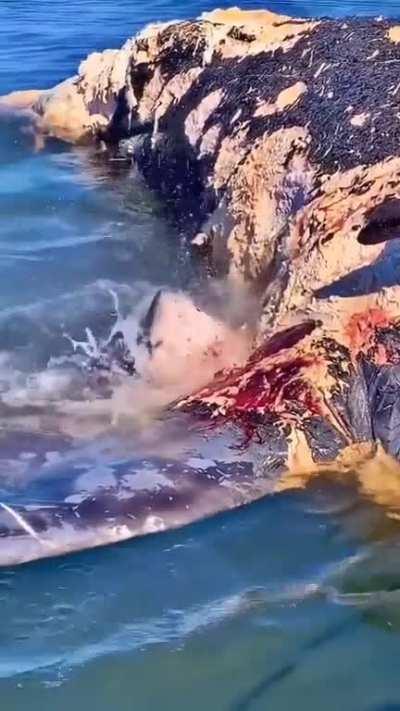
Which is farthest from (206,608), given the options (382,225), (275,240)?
(275,240)

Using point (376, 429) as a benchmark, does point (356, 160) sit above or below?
above

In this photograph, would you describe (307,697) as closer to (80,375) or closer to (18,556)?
(18,556)

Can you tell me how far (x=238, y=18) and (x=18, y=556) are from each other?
16.7ft

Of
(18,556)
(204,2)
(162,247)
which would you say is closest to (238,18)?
(162,247)

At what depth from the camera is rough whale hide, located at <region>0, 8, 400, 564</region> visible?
14.9 feet

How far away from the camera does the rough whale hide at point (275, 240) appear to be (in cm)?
453

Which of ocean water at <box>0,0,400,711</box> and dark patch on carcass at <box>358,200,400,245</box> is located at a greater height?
dark patch on carcass at <box>358,200,400,245</box>

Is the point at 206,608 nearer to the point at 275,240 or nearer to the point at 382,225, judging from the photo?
the point at 382,225

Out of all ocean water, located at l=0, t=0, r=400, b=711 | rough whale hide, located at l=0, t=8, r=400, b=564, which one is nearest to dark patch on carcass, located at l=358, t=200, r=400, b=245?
rough whale hide, located at l=0, t=8, r=400, b=564

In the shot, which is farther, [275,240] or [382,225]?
[275,240]

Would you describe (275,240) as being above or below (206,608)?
above

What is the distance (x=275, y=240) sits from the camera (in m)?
6.34

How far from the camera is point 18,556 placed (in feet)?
13.4

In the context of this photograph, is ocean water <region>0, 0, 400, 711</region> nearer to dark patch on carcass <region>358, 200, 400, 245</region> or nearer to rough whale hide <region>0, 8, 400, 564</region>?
rough whale hide <region>0, 8, 400, 564</region>
